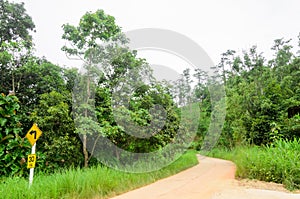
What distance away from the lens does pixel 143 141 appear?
21.0ft

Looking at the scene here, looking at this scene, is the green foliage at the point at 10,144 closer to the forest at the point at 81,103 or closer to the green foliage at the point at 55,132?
the forest at the point at 81,103

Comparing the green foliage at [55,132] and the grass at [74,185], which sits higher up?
the green foliage at [55,132]

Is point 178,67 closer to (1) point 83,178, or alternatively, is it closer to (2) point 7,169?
(1) point 83,178

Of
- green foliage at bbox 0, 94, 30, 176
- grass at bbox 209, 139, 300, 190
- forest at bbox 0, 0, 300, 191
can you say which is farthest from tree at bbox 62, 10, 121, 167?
grass at bbox 209, 139, 300, 190

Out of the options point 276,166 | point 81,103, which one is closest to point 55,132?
point 81,103

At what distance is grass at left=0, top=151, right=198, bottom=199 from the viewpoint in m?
3.26

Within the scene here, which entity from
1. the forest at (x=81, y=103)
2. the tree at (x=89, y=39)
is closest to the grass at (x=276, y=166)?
the forest at (x=81, y=103)

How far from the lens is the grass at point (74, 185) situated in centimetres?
326

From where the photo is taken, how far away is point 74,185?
372 centimetres

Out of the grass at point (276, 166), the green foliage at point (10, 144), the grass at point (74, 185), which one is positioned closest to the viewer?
the grass at point (74, 185)

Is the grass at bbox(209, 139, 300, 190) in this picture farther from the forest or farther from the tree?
the tree

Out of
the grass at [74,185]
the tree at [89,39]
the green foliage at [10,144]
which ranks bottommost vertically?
the grass at [74,185]

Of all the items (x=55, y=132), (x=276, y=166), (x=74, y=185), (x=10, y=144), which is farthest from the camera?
(x=55, y=132)

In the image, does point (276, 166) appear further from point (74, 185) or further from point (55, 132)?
point (55, 132)
